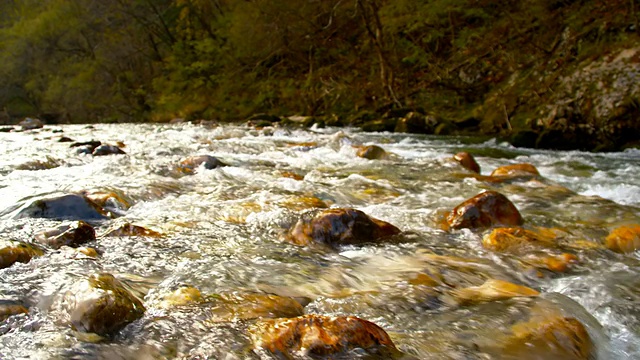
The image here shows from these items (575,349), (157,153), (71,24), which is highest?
(71,24)

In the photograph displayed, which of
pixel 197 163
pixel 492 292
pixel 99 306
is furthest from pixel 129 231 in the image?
pixel 197 163

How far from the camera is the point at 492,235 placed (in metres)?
3.12

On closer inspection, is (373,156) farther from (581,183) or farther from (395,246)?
(395,246)

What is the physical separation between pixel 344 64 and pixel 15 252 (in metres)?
14.9

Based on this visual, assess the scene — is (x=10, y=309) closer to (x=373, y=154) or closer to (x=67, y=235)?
(x=67, y=235)

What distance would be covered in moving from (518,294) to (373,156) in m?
4.59

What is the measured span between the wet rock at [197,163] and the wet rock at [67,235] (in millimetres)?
2631

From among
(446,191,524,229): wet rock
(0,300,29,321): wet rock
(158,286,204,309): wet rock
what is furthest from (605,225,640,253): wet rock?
(0,300,29,321): wet rock

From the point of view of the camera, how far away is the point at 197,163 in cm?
595

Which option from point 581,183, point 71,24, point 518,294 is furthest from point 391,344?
point 71,24

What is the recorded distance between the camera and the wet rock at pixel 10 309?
78.6 inches

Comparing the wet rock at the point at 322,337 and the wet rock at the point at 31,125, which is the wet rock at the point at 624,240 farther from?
the wet rock at the point at 31,125

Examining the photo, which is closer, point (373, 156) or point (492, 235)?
point (492, 235)

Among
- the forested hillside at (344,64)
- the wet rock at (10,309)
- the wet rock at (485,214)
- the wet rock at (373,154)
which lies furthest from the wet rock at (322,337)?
the forested hillside at (344,64)
